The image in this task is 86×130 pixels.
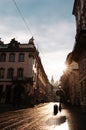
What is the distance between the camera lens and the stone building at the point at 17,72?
1564 inches

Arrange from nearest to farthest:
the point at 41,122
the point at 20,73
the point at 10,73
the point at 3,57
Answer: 1. the point at 41,122
2. the point at 20,73
3. the point at 10,73
4. the point at 3,57

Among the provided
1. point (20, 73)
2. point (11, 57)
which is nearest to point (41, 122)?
point (20, 73)

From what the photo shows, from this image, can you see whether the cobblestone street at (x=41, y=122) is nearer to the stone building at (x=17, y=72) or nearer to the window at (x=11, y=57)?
the stone building at (x=17, y=72)

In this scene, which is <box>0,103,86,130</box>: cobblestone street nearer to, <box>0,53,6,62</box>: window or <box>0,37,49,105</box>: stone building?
<box>0,37,49,105</box>: stone building

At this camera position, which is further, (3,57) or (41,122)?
(3,57)

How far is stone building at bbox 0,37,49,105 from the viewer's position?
39.7 metres

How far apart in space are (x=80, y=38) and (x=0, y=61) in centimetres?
2911

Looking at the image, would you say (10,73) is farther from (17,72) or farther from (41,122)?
(41,122)

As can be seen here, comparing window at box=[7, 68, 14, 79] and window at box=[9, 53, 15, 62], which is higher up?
window at box=[9, 53, 15, 62]

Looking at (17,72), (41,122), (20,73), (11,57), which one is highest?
(11,57)

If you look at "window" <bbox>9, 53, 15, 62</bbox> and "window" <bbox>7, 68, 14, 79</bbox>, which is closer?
"window" <bbox>7, 68, 14, 79</bbox>

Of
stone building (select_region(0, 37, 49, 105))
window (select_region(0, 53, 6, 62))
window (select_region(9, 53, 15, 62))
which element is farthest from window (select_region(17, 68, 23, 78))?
window (select_region(0, 53, 6, 62))

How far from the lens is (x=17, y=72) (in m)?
41.4

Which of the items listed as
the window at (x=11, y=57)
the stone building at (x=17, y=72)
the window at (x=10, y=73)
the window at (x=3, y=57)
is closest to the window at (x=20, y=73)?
the stone building at (x=17, y=72)
